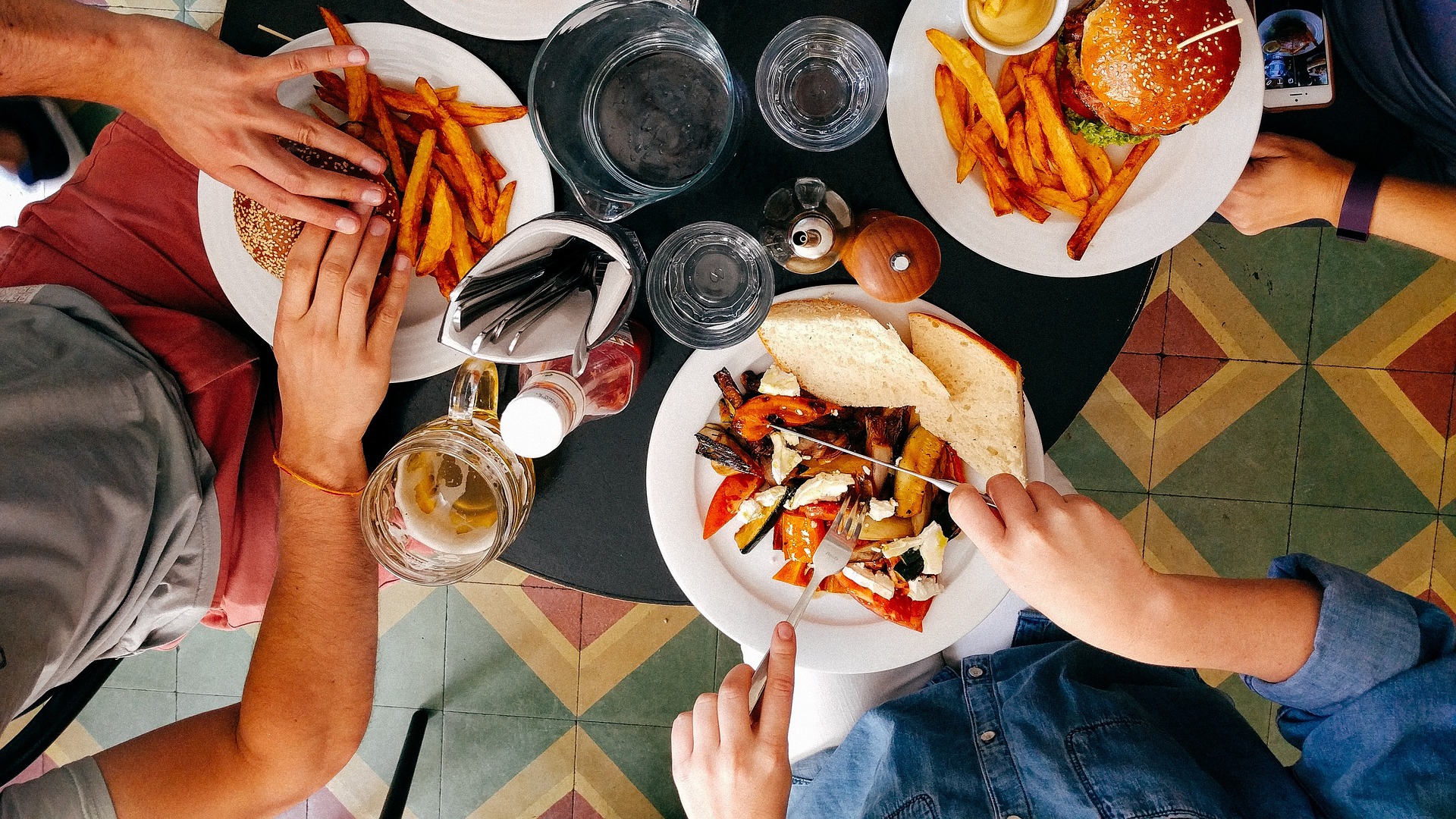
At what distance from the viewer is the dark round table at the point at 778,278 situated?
1309 mm

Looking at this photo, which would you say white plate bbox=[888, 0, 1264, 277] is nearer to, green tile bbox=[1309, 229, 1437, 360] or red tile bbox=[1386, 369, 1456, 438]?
green tile bbox=[1309, 229, 1437, 360]

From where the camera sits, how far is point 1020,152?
124cm

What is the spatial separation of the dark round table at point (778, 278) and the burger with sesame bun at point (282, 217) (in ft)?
0.75

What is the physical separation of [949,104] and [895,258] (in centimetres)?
26

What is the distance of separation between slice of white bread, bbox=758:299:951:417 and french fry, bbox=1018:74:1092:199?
1.12 feet

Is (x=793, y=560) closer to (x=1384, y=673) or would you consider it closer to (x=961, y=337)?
(x=961, y=337)

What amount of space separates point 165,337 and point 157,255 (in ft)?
0.58

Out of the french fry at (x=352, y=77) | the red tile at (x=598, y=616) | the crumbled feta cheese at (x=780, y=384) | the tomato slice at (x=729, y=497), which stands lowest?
the red tile at (x=598, y=616)

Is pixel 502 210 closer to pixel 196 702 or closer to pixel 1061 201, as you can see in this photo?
pixel 1061 201


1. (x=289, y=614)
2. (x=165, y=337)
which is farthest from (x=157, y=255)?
(x=289, y=614)

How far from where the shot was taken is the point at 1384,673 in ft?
3.83

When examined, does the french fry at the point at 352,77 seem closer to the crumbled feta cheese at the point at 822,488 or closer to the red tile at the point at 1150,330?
the crumbled feta cheese at the point at 822,488

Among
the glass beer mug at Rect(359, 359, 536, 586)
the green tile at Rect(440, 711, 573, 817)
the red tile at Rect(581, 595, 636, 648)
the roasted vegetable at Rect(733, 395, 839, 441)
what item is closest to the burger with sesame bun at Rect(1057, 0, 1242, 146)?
the roasted vegetable at Rect(733, 395, 839, 441)

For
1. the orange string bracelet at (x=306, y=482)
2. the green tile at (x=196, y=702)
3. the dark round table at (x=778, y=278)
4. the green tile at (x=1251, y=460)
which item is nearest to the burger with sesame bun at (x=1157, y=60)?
the dark round table at (x=778, y=278)
